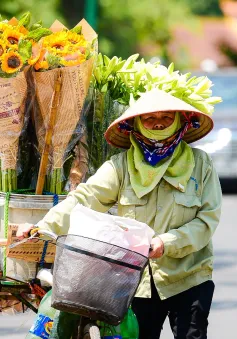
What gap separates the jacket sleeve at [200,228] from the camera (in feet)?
15.0

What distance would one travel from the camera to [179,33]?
43.2 m

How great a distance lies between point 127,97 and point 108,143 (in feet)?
1.24

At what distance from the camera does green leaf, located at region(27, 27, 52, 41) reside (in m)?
5.21

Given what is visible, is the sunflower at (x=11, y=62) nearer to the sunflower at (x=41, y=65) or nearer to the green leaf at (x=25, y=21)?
the sunflower at (x=41, y=65)

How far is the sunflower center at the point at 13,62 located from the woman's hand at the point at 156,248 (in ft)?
4.27

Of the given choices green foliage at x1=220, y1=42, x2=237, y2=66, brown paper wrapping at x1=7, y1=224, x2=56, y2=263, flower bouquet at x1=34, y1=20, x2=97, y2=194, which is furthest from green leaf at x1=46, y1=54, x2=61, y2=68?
green foliage at x1=220, y1=42, x2=237, y2=66

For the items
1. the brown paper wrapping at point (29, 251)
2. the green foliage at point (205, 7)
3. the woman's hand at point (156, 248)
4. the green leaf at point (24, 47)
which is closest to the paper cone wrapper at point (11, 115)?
the green leaf at point (24, 47)

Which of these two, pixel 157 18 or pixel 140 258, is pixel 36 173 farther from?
pixel 157 18

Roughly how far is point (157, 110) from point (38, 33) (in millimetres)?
940

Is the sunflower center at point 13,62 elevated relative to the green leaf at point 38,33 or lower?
lower

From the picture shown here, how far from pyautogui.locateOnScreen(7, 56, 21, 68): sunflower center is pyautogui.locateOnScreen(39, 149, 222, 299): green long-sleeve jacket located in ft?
2.51

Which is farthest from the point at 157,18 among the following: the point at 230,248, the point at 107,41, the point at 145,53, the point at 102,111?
the point at 102,111

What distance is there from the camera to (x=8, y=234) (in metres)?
5.15

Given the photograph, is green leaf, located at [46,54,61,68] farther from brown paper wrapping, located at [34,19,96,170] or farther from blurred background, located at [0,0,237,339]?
blurred background, located at [0,0,237,339]
